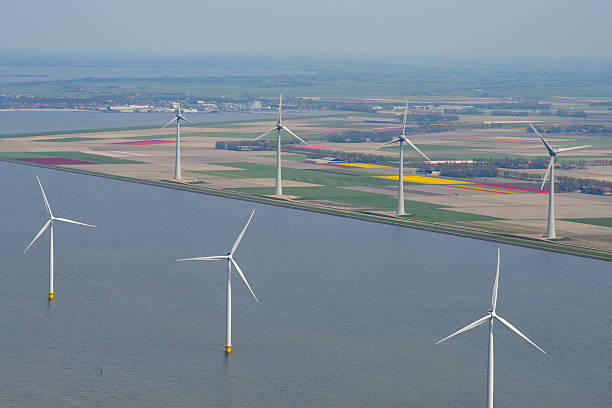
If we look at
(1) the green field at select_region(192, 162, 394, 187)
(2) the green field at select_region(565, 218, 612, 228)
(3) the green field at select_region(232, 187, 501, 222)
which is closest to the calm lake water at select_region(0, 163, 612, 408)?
(3) the green field at select_region(232, 187, 501, 222)

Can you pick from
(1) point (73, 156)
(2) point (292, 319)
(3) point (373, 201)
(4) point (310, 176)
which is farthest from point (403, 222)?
(1) point (73, 156)

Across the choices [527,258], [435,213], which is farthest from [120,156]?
[527,258]

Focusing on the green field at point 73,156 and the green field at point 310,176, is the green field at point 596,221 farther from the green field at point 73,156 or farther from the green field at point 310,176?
the green field at point 73,156

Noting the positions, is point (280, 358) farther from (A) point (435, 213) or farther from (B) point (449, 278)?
(A) point (435, 213)

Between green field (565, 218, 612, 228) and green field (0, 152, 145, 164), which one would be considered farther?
green field (0, 152, 145, 164)

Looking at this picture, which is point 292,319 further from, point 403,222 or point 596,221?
point 596,221

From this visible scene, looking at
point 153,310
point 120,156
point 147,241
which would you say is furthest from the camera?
point 120,156

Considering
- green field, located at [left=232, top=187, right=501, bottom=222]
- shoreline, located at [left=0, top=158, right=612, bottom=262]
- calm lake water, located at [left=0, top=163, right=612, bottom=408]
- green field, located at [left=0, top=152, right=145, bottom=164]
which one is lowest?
calm lake water, located at [left=0, top=163, right=612, bottom=408]

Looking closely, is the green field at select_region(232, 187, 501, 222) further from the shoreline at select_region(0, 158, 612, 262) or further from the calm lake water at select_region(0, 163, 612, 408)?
the calm lake water at select_region(0, 163, 612, 408)

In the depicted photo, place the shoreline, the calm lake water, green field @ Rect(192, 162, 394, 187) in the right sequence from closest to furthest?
the calm lake water
the shoreline
green field @ Rect(192, 162, 394, 187)
